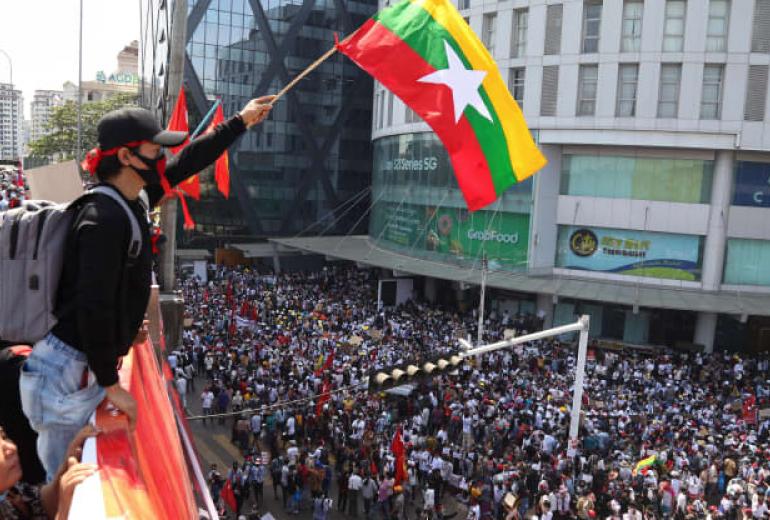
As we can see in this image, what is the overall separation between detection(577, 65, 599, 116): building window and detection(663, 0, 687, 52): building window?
3.14 metres

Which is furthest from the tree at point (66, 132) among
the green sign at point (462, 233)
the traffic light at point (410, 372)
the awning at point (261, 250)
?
the traffic light at point (410, 372)

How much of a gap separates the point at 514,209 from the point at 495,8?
32.4 feet

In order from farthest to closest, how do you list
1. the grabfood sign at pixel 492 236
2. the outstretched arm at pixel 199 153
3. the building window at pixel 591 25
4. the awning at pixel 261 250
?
the awning at pixel 261 250 < the grabfood sign at pixel 492 236 < the building window at pixel 591 25 < the outstretched arm at pixel 199 153

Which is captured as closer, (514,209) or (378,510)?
(378,510)

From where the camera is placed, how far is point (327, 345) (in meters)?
24.2

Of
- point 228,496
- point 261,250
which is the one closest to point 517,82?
point 261,250

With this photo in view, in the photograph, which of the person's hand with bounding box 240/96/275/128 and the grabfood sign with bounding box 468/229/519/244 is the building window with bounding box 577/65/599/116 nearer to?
the grabfood sign with bounding box 468/229/519/244

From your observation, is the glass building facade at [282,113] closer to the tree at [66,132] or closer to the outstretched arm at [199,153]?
the tree at [66,132]

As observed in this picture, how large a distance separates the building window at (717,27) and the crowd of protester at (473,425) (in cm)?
1295

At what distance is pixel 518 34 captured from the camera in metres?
33.5

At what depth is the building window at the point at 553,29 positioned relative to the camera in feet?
105

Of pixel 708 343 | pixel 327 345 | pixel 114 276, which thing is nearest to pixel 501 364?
pixel 327 345

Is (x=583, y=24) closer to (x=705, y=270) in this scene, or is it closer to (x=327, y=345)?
(x=705, y=270)

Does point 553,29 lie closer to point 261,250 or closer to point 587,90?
point 587,90
